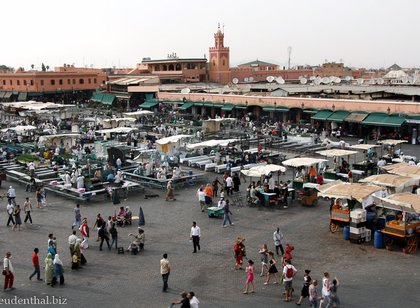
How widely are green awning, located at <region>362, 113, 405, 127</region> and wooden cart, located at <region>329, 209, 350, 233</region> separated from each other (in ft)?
69.8

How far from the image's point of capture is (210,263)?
578 inches

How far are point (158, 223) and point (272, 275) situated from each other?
250 inches

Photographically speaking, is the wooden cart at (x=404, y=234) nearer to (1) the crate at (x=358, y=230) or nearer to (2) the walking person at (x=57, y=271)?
(1) the crate at (x=358, y=230)

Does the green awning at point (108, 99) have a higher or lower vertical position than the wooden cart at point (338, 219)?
higher

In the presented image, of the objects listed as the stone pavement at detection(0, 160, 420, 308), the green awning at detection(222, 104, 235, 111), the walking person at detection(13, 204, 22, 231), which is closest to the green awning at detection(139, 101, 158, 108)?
the green awning at detection(222, 104, 235, 111)

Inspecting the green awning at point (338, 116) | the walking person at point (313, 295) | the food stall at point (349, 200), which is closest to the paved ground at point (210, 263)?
the food stall at point (349, 200)

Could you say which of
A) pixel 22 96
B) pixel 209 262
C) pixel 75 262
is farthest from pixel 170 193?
pixel 22 96

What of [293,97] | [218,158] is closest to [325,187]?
[218,158]

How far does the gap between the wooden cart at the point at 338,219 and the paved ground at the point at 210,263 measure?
0.32 metres

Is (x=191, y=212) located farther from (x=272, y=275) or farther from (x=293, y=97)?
(x=293, y=97)

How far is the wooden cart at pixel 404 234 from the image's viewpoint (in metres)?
15.2

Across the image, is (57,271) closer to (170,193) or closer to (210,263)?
(210,263)

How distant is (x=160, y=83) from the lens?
69.4 m

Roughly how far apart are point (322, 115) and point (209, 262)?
29.3 metres
